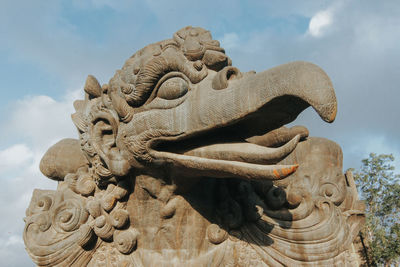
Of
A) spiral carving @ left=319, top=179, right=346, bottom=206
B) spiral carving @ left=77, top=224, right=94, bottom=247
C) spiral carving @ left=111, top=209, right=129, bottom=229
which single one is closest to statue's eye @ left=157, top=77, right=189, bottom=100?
spiral carving @ left=111, top=209, right=129, bottom=229

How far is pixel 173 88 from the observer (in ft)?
11.1

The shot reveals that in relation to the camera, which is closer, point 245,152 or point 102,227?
point 245,152

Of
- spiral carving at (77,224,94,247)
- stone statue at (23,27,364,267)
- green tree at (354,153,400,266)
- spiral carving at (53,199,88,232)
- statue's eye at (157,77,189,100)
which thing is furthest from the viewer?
green tree at (354,153,400,266)

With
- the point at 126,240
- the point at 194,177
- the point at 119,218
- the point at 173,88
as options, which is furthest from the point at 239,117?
the point at 126,240

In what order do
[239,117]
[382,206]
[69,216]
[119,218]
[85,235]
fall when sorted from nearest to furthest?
[239,117], [119,218], [85,235], [69,216], [382,206]

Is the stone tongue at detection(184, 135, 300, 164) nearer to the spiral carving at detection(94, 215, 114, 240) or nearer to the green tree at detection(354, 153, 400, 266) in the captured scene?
the spiral carving at detection(94, 215, 114, 240)

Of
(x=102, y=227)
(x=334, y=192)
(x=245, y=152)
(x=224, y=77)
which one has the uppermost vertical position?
(x=224, y=77)

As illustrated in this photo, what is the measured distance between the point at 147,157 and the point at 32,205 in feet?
6.38

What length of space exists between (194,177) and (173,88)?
2.90 feet

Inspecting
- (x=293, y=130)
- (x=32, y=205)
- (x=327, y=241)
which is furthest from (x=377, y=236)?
(x=32, y=205)

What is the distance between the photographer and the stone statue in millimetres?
3162

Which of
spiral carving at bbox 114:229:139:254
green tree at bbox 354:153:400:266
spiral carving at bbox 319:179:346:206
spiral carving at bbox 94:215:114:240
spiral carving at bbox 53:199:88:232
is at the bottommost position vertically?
spiral carving at bbox 114:229:139:254

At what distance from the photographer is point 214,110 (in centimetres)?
314

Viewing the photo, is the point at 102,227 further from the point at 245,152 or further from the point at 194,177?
the point at 245,152
